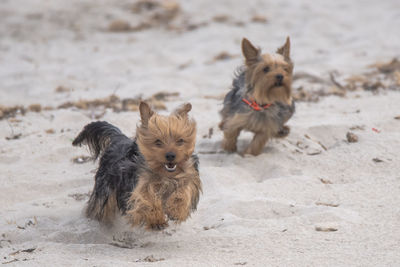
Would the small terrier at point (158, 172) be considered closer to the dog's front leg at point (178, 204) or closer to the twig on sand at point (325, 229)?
the dog's front leg at point (178, 204)

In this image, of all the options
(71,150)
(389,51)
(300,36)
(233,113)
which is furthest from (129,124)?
(300,36)

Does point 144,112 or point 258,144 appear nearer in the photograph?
point 144,112

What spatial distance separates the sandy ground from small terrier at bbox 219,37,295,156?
0.25 meters

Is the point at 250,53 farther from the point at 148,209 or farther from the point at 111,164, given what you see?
the point at 148,209

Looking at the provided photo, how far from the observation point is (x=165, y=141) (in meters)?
4.51

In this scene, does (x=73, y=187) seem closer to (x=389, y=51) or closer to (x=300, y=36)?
(x=389, y=51)

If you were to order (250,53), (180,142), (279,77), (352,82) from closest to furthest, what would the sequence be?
(180,142) < (279,77) < (250,53) < (352,82)

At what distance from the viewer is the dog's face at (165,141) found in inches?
176

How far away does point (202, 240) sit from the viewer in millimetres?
4758

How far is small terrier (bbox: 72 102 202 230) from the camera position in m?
4.52

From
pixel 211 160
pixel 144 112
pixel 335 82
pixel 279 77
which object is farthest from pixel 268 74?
pixel 335 82

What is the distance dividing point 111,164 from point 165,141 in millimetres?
776

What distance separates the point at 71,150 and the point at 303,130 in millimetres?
3023

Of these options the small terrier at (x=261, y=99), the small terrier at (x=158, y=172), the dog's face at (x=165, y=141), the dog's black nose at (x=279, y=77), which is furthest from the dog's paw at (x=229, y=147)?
the dog's face at (x=165, y=141)
